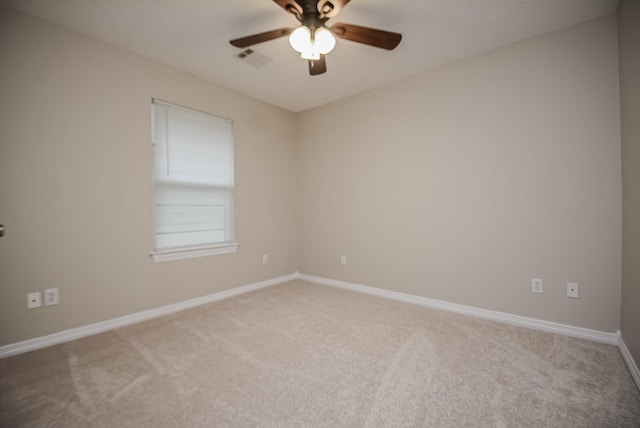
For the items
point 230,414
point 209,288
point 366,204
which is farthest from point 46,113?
point 366,204

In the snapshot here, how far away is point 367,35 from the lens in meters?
1.81

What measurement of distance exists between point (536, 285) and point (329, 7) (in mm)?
2652

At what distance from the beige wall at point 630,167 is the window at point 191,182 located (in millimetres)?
3381

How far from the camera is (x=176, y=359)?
6.00 ft

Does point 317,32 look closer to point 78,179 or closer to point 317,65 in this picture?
point 317,65

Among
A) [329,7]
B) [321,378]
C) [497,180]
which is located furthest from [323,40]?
[321,378]

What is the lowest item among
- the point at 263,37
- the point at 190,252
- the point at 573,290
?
the point at 573,290

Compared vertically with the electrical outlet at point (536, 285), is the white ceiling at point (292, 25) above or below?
above

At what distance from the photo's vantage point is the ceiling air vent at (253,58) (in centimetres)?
248

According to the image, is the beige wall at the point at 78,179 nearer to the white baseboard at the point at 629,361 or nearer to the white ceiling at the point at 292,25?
the white ceiling at the point at 292,25

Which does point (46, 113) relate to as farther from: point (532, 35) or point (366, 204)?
point (532, 35)

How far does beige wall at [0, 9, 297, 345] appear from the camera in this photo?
1.93m

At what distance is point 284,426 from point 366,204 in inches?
97.2

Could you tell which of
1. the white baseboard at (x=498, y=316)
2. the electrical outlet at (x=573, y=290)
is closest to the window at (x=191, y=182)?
the white baseboard at (x=498, y=316)
